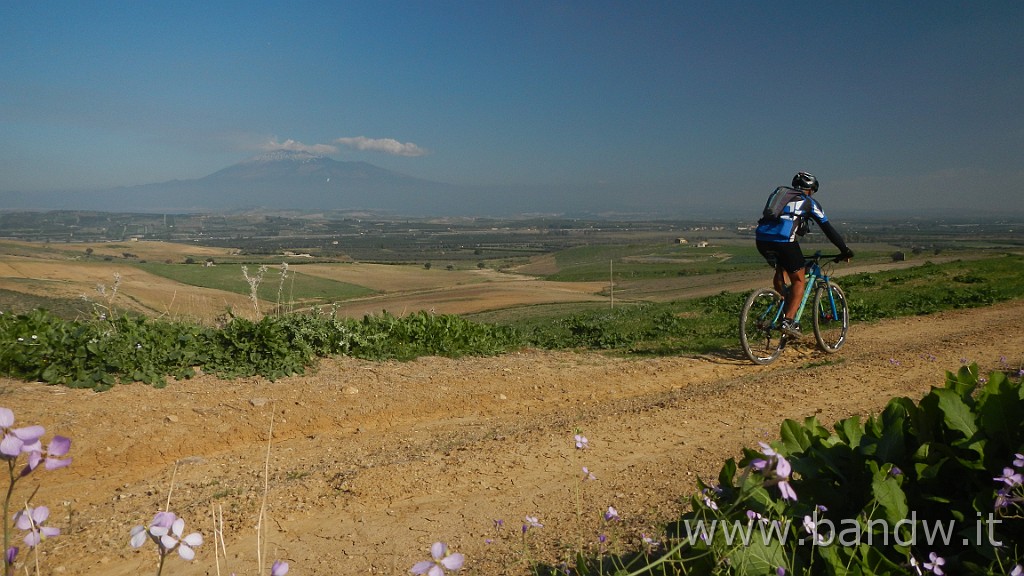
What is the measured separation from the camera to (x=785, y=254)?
8.41 metres

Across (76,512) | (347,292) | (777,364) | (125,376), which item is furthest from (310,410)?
(347,292)

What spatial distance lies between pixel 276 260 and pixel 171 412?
80.6 meters

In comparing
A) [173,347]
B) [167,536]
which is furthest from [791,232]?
[167,536]

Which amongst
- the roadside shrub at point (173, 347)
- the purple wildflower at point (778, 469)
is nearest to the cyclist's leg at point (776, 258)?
the roadside shrub at point (173, 347)

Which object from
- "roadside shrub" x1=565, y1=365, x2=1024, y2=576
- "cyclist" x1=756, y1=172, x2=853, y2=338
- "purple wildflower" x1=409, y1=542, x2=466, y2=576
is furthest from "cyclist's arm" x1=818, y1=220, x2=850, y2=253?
"purple wildflower" x1=409, y1=542, x2=466, y2=576

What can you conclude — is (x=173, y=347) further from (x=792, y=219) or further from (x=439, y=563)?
(x=792, y=219)

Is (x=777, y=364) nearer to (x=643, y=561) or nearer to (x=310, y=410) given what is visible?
(x=310, y=410)

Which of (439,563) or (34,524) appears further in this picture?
(34,524)

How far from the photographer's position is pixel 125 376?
6.25 meters

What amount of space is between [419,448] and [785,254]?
5.51 m

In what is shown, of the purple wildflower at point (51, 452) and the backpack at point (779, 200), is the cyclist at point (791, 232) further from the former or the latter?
the purple wildflower at point (51, 452)

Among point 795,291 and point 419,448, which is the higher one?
point 795,291

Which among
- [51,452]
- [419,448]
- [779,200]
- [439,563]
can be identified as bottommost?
[419,448]

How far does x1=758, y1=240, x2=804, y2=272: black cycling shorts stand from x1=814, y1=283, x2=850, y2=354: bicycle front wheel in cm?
90
